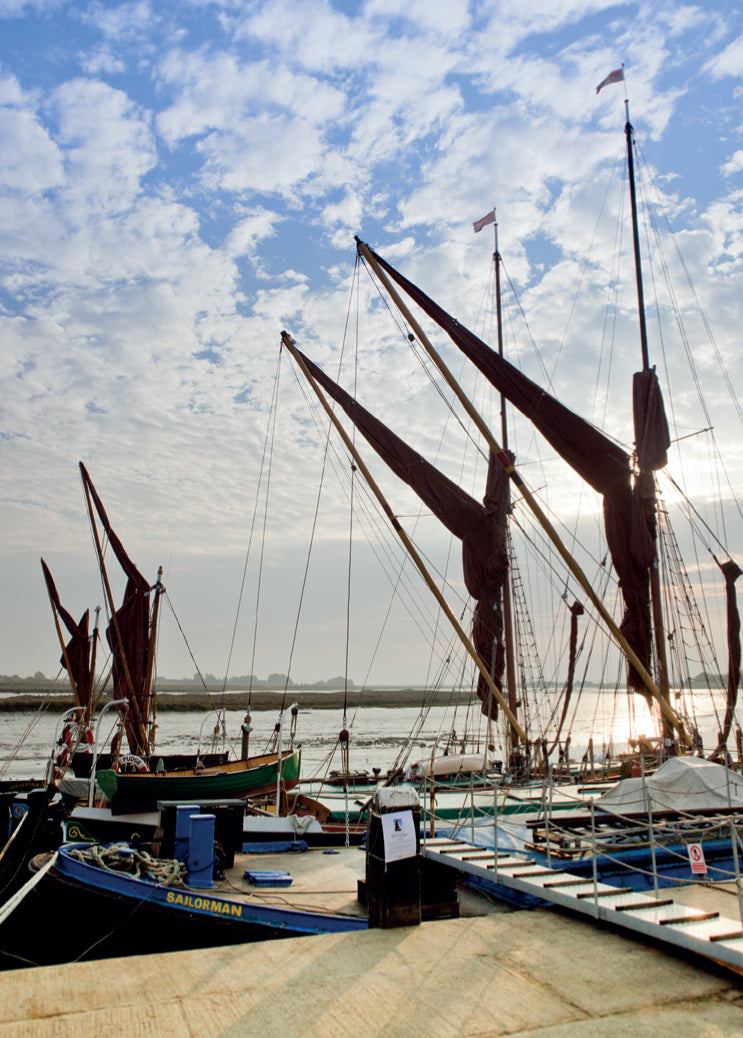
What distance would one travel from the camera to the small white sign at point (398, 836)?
29.7 ft

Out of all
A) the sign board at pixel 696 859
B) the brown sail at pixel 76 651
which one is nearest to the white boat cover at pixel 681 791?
the sign board at pixel 696 859

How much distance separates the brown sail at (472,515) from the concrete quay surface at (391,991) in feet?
61.8

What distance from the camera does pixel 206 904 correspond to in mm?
10188

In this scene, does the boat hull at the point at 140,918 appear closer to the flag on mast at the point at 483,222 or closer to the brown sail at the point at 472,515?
the brown sail at the point at 472,515

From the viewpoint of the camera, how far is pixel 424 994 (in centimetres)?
646

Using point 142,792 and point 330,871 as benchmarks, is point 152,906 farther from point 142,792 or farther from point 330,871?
point 142,792

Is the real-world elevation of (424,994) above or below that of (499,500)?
below

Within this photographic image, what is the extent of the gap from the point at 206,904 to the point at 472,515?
2029cm

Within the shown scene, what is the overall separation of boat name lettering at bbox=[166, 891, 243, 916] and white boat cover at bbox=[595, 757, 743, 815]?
7717 millimetres

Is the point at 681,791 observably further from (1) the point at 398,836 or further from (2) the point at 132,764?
(2) the point at 132,764

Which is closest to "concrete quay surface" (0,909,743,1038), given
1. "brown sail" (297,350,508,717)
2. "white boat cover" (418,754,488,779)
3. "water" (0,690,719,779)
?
"brown sail" (297,350,508,717)

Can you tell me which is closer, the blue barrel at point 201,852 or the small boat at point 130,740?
the blue barrel at point 201,852

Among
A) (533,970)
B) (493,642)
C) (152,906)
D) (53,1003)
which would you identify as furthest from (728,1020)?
(493,642)

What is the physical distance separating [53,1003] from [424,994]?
3.21 metres
